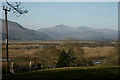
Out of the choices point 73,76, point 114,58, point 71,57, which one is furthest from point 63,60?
point 73,76

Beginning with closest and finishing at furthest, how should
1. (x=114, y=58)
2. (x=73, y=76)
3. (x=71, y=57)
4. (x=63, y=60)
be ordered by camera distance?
(x=73, y=76) < (x=114, y=58) < (x=63, y=60) < (x=71, y=57)

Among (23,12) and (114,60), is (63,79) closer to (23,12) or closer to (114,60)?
(23,12)

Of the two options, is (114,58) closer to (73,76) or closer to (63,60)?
(63,60)

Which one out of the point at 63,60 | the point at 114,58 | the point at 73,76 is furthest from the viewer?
the point at 63,60

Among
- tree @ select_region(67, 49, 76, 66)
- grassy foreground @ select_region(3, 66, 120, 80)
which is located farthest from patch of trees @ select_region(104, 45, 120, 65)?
grassy foreground @ select_region(3, 66, 120, 80)

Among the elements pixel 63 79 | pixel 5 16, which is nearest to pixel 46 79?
pixel 63 79

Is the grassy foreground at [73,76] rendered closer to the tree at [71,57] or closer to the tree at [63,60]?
the tree at [63,60]

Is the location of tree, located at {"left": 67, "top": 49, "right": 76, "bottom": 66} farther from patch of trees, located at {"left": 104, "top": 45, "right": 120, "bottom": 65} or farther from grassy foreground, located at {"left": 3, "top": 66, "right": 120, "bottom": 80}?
grassy foreground, located at {"left": 3, "top": 66, "right": 120, "bottom": 80}

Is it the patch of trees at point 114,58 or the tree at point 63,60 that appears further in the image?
the tree at point 63,60

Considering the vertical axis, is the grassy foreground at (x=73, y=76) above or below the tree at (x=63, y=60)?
above

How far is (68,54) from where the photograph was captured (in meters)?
31.4

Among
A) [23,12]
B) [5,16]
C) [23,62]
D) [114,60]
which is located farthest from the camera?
[23,62]

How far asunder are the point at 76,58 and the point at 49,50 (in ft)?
18.6

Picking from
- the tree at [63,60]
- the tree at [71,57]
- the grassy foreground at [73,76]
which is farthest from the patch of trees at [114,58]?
the grassy foreground at [73,76]
